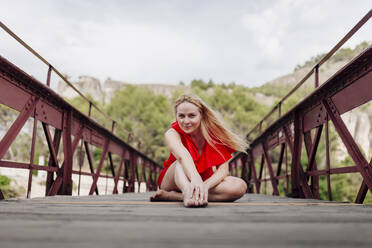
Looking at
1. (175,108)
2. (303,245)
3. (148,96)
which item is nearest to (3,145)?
(175,108)

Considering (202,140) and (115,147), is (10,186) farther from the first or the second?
(202,140)

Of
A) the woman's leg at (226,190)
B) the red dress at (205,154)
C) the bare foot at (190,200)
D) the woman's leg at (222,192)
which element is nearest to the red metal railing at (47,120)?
the woman's leg at (222,192)

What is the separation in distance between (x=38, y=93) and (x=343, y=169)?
4374 mm

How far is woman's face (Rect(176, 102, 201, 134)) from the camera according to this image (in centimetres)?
325

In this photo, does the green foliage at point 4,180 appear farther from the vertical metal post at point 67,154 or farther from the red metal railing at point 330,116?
the red metal railing at point 330,116

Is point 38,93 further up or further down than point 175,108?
further up

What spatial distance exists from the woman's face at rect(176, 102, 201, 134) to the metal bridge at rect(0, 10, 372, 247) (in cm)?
78

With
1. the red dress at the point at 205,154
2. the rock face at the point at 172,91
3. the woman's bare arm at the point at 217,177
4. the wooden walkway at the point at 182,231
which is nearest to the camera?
the wooden walkway at the point at 182,231

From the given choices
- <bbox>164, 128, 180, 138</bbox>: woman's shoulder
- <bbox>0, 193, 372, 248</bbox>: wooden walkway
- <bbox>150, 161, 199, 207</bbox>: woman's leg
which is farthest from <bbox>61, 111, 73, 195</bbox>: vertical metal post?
<bbox>0, 193, 372, 248</bbox>: wooden walkway

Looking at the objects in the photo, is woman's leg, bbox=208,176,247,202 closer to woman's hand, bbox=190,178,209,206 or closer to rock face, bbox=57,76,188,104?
woman's hand, bbox=190,178,209,206

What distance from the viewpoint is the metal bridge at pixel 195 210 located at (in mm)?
1310

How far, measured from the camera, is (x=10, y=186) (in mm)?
28328

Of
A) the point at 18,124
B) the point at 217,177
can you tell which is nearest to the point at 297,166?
the point at 217,177

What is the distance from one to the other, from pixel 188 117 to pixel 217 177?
67cm
